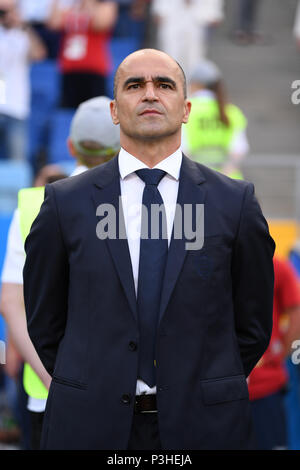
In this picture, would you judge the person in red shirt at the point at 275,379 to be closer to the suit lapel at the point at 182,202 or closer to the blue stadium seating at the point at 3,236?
the blue stadium seating at the point at 3,236

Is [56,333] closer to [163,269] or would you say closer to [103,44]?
[163,269]

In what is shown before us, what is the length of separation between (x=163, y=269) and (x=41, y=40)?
7475mm

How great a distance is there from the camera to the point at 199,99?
276 inches

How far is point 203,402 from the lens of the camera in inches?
103

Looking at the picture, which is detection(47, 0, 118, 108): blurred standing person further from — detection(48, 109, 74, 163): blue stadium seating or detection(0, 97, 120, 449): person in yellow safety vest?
detection(0, 97, 120, 449): person in yellow safety vest

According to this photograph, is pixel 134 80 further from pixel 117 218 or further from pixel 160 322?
pixel 160 322

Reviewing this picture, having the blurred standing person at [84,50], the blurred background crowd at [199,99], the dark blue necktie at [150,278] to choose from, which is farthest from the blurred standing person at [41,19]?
the dark blue necktie at [150,278]

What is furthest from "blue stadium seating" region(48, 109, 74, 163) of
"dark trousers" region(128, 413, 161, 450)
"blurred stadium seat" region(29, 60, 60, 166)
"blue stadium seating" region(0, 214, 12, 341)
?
"dark trousers" region(128, 413, 161, 450)

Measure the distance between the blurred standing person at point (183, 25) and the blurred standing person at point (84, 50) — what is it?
0.67m

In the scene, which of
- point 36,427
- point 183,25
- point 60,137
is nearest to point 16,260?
point 36,427

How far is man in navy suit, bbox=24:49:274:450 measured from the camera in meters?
2.59

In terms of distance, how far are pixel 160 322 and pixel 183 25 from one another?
763cm
